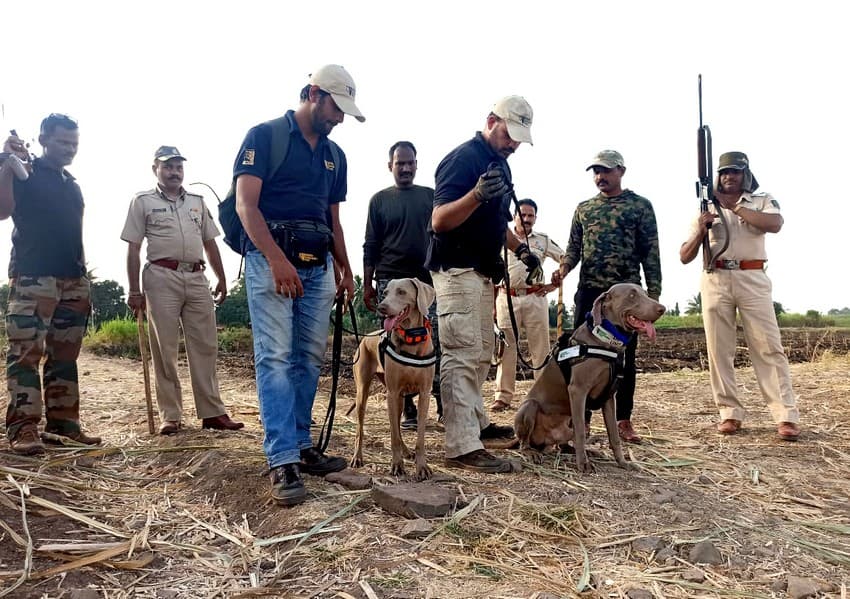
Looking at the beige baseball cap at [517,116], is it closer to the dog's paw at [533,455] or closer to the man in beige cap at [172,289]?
the dog's paw at [533,455]

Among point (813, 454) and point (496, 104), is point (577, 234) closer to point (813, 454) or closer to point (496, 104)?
point (496, 104)

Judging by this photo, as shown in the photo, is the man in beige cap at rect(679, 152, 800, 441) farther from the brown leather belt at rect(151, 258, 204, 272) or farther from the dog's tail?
the brown leather belt at rect(151, 258, 204, 272)

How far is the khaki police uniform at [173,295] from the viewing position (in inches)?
229

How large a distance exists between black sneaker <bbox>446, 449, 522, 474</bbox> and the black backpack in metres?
2.08

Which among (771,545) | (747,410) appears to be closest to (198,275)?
(771,545)

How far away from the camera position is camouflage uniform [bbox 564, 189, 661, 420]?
5.57 metres

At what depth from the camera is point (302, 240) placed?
398 cm

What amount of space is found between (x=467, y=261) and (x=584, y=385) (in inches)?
49.2

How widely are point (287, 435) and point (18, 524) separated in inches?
58.3

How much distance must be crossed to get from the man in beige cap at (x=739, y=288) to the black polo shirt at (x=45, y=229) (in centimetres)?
568

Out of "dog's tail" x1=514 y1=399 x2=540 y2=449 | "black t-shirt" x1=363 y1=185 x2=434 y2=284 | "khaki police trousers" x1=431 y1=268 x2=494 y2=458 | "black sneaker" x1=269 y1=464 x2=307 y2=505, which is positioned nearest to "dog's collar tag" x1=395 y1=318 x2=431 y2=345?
"khaki police trousers" x1=431 y1=268 x2=494 y2=458

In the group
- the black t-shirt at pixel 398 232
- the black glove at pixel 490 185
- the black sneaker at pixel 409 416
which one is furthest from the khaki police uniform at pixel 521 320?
the black glove at pixel 490 185

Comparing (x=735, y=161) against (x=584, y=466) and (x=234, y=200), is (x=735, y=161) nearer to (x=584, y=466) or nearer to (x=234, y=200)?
(x=584, y=466)

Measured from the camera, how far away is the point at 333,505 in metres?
3.58
